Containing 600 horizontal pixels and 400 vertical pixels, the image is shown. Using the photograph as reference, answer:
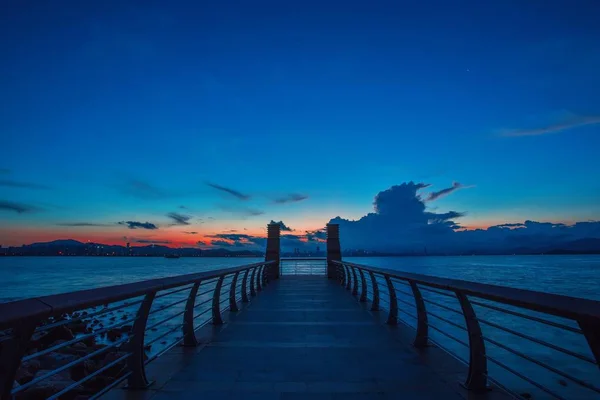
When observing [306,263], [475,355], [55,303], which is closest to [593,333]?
[475,355]

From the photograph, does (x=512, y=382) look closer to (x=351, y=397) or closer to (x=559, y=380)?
(x=559, y=380)

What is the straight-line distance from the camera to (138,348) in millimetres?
3365

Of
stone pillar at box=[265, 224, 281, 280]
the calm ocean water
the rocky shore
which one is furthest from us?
the calm ocean water

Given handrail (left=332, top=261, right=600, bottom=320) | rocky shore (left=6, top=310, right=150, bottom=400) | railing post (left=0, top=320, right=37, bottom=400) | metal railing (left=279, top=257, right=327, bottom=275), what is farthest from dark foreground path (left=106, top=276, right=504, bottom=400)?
metal railing (left=279, top=257, right=327, bottom=275)

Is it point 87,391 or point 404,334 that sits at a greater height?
point 404,334

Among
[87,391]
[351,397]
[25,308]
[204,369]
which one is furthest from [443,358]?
[87,391]

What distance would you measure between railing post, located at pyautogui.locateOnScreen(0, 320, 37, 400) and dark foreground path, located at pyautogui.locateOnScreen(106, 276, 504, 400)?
1629 mm

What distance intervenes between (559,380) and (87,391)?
11571 millimetres

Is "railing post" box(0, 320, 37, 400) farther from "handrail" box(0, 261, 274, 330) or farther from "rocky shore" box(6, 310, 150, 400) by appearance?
"rocky shore" box(6, 310, 150, 400)

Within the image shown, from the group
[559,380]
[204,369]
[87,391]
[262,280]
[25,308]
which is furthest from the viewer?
[262,280]

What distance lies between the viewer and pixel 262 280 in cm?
1359

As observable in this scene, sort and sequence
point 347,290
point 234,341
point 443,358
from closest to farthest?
point 443,358
point 234,341
point 347,290

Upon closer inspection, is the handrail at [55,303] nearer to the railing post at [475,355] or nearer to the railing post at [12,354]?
the railing post at [12,354]

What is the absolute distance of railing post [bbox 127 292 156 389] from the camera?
333 cm
